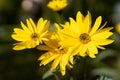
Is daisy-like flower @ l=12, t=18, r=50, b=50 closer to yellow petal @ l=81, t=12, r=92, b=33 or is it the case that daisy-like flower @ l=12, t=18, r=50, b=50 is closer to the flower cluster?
the flower cluster

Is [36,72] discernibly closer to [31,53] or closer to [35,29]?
[31,53]

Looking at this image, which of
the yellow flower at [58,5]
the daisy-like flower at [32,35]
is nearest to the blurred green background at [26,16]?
the yellow flower at [58,5]

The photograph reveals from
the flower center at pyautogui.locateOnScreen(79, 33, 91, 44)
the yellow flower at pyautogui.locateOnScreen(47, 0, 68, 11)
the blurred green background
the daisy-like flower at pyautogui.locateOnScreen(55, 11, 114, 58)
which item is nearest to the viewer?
the daisy-like flower at pyautogui.locateOnScreen(55, 11, 114, 58)

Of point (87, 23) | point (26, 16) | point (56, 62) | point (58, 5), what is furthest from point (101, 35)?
point (26, 16)

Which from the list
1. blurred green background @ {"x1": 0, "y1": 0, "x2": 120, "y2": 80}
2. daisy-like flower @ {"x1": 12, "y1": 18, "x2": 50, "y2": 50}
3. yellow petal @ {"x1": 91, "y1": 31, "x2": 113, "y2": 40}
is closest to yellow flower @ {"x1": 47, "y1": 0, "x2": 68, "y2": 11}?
daisy-like flower @ {"x1": 12, "y1": 18, "x2": 50, "y2": 50}

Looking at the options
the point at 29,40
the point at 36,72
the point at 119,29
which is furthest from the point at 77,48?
the point at 36,72

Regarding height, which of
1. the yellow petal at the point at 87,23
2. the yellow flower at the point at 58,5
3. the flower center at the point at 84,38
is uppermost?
the yellow flower at the point at 58,5

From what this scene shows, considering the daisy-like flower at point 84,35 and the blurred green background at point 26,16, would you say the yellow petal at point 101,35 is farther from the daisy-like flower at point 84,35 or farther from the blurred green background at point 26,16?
the blurred green background at point 26,16

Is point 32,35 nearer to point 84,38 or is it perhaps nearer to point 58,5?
point 84,38
